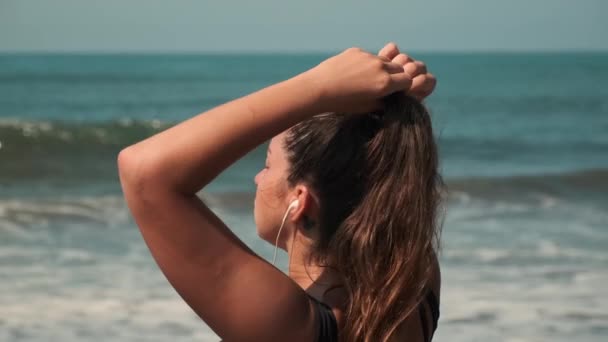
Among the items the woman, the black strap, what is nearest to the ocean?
the woman

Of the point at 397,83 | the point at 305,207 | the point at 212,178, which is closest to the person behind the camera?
the point at 212,178

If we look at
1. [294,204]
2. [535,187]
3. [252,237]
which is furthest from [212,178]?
[535,187]

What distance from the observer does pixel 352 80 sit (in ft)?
5.20

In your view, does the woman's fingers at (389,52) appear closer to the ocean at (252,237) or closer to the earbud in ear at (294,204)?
the ocean at (252,237)

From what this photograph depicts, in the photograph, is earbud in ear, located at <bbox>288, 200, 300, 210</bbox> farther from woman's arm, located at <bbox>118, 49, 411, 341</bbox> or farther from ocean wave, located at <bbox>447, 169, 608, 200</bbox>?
ocean wave, located at <bbox>447, 169, 608, 200</bbox>

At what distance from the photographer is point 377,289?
1722mm

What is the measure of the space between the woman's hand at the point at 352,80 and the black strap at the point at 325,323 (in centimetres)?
34

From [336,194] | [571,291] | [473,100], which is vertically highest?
[473,100]

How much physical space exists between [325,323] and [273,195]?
0.86 feet

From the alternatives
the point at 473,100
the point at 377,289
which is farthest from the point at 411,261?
the point at 473,100

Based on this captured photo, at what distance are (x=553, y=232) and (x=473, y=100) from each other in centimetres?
2148

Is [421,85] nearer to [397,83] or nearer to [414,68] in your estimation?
[414,68]

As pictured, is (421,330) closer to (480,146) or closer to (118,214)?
(118,214)

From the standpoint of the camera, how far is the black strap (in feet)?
5.36
